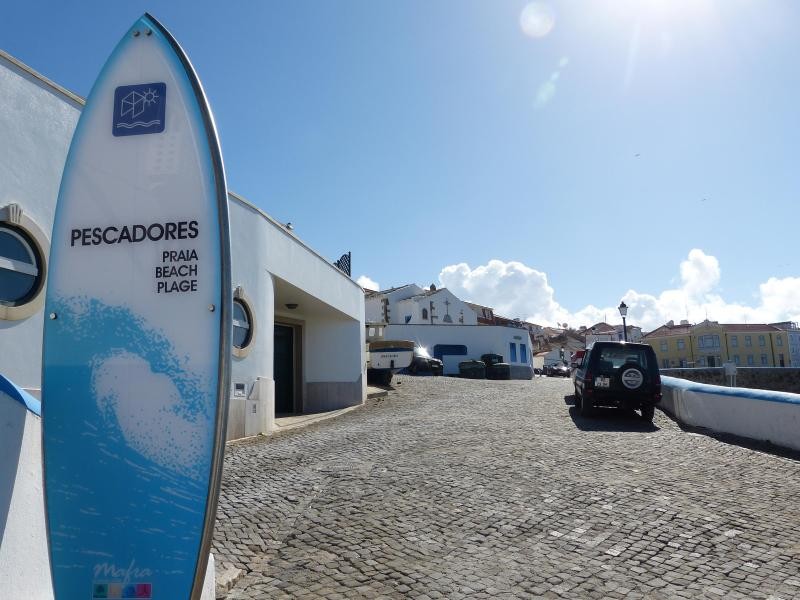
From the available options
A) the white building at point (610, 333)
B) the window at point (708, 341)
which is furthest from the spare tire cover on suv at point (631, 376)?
the window at point (708, 341)

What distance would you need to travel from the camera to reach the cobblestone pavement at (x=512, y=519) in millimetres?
4004

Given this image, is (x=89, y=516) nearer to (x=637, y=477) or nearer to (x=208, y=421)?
(x=208, y=421)

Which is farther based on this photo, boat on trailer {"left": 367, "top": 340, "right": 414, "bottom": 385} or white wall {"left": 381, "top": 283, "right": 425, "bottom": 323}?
white wall {"left": 381, "top": 283, "right": 425, "bottom": 323}

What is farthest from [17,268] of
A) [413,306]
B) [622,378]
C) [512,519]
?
[413,306]

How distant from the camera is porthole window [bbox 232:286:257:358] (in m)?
11.8

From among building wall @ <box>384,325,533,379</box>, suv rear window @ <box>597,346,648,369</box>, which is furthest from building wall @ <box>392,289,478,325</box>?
suv rear window @ <box>597,346,648,369</box>

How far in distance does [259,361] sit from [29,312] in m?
5.59

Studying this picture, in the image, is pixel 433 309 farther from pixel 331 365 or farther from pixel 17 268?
pixel 17 268

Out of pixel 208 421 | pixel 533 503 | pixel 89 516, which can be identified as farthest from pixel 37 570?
pixel 533 503

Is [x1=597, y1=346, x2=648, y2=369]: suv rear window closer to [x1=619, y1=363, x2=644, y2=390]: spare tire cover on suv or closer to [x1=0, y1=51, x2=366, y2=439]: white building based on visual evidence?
[x1=619, y1=363, x2=644, y2=390]: spare tire cover on suv

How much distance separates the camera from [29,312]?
7207mm

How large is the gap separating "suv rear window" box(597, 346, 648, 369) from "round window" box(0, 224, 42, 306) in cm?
1049

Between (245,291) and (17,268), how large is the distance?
5.08 meters

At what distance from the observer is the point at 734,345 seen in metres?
80.1
